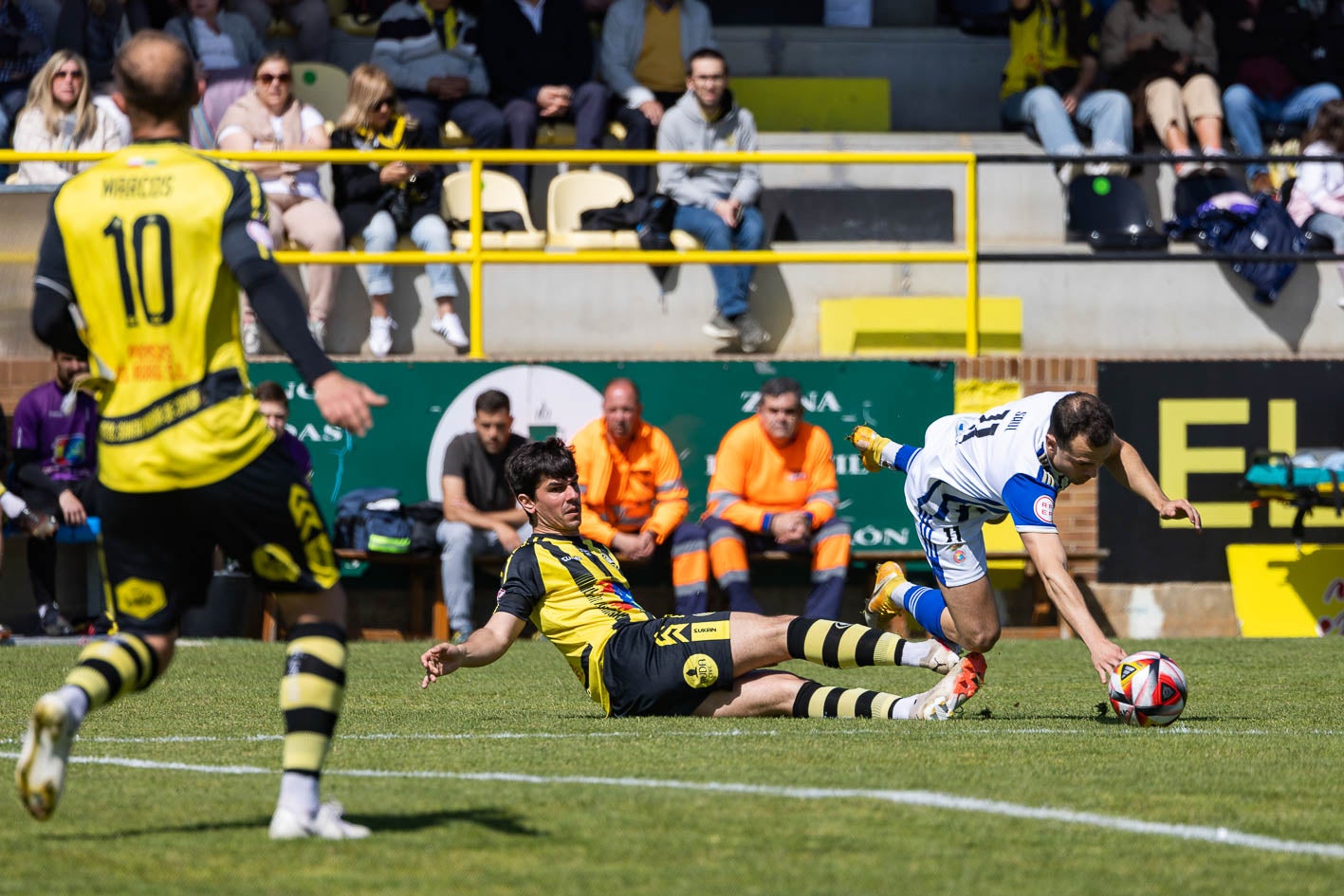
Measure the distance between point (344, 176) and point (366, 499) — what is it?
8.32ft

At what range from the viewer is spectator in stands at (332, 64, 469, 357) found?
13.4 m

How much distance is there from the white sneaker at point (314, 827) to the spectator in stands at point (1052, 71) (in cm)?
1211

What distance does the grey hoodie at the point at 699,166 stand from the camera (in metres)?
14.0

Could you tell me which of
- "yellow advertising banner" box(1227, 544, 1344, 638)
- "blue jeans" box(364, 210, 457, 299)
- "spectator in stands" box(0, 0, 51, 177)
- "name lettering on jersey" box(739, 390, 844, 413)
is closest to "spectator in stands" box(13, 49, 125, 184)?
"spectator in stands" box(0, 0, 51, 177)

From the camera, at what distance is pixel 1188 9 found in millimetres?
16594

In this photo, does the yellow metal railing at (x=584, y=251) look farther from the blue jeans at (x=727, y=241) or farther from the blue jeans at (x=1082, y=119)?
the blue jeans at (x=1082, y=119)

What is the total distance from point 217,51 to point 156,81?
10.6 metres

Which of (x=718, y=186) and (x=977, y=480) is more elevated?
(x=718, y=186)

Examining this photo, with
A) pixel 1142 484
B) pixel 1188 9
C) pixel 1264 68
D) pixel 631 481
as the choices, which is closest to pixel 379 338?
pixel 631 481

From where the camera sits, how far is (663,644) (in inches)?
288

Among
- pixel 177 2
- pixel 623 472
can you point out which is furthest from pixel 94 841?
pixel 177 2

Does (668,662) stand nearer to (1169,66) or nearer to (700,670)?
(700,670)

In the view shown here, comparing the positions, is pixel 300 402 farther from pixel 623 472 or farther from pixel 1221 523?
pixel 1221 523

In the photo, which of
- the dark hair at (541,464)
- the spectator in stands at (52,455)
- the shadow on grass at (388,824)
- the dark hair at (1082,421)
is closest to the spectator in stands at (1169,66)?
the dark hair at (1082,421)
